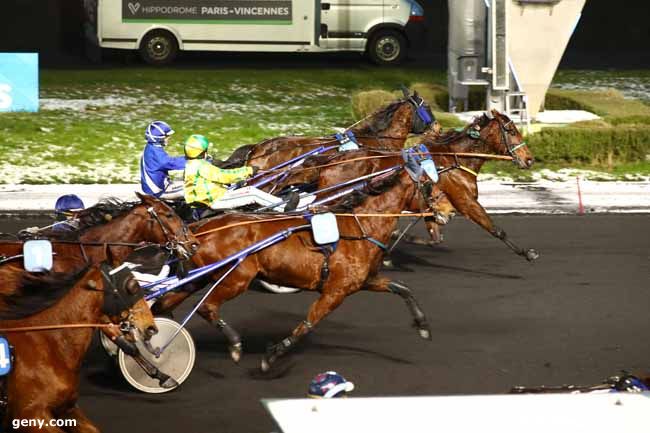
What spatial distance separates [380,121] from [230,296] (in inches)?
191

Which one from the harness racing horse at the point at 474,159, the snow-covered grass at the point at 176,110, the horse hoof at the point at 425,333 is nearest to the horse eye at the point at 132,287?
the horse hoof at the point at 425,333

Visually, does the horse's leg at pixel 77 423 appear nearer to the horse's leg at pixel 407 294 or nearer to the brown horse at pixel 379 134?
the horse's leg at pixel 407 294

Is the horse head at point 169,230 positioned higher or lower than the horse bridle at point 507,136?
lower

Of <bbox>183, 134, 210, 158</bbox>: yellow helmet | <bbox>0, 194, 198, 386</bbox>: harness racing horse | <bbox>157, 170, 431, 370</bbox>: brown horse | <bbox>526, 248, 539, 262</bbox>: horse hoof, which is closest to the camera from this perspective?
<bbox>0, 194, 198, 386</bbox>: harness racing horse

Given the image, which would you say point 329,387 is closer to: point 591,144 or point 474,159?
point 474,159

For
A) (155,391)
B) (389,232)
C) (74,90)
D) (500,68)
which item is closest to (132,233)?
(155,391)

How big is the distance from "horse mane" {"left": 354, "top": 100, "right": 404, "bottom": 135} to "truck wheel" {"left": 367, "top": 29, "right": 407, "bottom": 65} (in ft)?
37.2

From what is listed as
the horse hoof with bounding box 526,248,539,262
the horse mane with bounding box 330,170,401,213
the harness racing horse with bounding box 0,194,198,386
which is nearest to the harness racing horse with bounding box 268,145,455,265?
the horse hoof with bounding box 526,248,539,262

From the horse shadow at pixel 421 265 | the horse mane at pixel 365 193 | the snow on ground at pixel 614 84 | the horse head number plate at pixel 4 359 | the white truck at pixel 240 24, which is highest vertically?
the white truck at pixel 240 24

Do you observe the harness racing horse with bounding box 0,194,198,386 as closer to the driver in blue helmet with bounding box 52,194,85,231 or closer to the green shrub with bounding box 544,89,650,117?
the driver in blue helmet with bounding box 52,194,85,231

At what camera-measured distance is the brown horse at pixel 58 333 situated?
6395 mm

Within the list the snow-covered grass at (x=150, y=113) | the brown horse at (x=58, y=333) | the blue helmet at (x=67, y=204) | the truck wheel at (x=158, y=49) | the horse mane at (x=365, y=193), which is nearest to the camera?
the brown horse at (x=58, y=333)

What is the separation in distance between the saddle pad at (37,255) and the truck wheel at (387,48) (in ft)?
55.9

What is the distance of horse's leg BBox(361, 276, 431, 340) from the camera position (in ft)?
30.6
